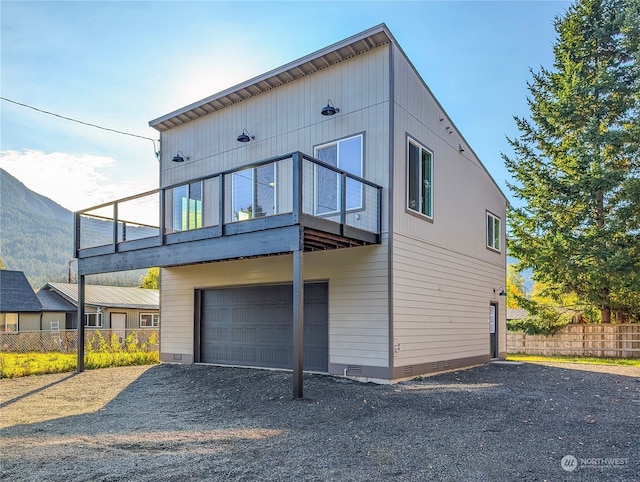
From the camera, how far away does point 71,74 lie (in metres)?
12.3

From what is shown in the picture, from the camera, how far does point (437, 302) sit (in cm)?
1059

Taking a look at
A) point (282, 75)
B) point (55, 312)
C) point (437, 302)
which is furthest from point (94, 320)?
point (437, 302)

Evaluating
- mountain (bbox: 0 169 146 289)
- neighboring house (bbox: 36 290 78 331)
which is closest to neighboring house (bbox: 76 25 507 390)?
neighboring house (bbox: 36 290 78 331)

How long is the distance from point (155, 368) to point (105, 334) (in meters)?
6.00

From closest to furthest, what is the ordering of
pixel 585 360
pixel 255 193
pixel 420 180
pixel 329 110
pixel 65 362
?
pixel 329 110, pixel 255 193, pixel 420 180, pixel 65 362, pixel 585 360

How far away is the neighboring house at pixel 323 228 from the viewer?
8.66 metres

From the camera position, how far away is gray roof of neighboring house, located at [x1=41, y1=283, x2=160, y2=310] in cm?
2761

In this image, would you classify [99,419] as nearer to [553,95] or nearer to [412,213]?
[412,213]

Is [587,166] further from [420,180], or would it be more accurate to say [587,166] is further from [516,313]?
[516,313]

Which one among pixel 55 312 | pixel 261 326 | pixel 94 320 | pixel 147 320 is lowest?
pixel 147 320

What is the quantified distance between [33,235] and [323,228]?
4543 inches

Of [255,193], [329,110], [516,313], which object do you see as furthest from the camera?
[516,313]

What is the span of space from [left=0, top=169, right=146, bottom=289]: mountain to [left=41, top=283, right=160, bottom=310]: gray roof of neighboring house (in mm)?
56853

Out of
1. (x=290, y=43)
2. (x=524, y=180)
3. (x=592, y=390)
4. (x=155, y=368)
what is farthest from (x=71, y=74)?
(x=524, y=180)
